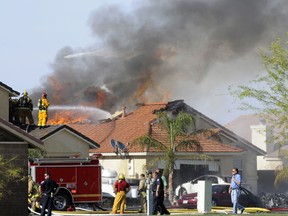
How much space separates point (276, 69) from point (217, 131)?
30226mm

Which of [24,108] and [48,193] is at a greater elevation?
[24,108]

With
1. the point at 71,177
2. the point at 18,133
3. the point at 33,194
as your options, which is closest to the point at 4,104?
the point at 71,177

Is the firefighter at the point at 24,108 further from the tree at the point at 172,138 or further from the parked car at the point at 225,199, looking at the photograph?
the parked car at the point at 225,199

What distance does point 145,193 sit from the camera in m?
39.8

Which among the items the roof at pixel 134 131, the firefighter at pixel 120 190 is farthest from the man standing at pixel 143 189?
the roof at pixel 134 131

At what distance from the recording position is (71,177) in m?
42.8

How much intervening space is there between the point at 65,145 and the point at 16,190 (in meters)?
21.0

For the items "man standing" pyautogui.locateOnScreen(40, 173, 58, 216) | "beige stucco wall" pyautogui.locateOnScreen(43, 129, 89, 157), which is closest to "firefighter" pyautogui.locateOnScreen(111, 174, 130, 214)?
"man standing" pyautogui.locateOnScreen(40, 173, 58, 216)

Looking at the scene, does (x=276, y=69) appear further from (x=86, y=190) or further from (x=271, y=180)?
(x=271, y=180)

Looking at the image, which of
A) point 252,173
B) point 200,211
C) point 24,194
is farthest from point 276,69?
point 252,173

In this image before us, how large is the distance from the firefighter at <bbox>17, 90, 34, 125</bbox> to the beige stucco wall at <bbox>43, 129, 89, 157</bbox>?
2.07 meters

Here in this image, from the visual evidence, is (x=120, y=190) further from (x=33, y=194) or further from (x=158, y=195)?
(x=33, y=194)

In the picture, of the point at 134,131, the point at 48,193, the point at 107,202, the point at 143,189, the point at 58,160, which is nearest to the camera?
the point at 48,193

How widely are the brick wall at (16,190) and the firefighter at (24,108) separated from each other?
21547 mm
